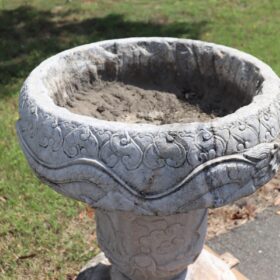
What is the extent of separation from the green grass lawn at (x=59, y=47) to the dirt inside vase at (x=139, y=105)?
943mm

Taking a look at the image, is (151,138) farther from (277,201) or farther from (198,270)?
(277,201)

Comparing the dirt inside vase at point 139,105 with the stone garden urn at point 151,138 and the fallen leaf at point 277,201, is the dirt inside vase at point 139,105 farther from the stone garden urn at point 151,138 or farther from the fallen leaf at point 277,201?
the fallen leaf at point 277,201

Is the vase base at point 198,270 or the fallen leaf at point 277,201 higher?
the vase base at point 198,270

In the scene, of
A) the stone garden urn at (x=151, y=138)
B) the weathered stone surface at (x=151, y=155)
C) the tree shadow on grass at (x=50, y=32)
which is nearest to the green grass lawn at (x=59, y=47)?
the tree shadow on grass at (x=50, y=32)

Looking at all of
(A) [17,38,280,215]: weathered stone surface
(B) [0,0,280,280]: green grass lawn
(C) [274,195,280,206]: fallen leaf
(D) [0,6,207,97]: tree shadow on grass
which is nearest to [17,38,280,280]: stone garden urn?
(A) [17,38,280,215]: weathered stone surface

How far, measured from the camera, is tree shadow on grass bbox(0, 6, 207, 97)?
18.0 feet

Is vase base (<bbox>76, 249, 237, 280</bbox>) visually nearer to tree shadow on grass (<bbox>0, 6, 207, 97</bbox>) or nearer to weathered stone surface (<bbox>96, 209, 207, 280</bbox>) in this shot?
weathered stone surface (<bbox>96, 209, 207, 280</bbox>)

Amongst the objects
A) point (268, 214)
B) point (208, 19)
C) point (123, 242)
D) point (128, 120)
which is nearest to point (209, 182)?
point (123, 242)

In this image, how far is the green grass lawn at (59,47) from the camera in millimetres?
2875

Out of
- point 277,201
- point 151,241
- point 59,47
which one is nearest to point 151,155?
point 151,241

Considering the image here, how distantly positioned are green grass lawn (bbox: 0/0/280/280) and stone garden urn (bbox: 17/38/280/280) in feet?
1.78

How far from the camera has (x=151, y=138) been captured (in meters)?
1.53

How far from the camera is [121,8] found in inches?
279

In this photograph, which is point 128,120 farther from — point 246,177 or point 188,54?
point 246,177
